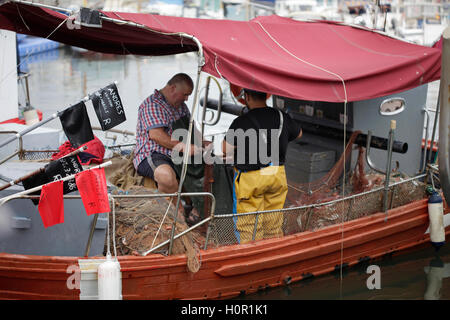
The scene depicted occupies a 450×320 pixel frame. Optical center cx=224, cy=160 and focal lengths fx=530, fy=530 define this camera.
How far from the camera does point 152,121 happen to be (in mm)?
5785

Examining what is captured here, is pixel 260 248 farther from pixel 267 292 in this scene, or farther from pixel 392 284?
pixel 392 284

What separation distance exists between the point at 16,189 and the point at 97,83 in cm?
1813

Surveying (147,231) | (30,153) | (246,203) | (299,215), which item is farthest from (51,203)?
(30,153)

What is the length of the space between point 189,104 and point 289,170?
32.0ft

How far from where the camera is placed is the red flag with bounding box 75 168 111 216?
426 centimetres

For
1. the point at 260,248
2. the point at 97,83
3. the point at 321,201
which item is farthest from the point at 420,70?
the point at 97,83

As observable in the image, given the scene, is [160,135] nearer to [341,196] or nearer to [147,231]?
[147,231]

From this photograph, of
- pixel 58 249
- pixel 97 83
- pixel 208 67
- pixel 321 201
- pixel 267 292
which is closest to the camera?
pixel 208 67

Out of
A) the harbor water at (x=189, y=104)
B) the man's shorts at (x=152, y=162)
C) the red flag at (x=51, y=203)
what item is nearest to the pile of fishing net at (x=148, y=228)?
the man's shorts at (x=152, y=162)

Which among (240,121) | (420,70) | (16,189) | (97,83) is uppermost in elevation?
(420,70)

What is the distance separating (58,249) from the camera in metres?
5.05

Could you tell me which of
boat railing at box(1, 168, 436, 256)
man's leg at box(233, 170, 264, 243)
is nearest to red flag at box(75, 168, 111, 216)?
boat railing at box(1, 168, 436, 256)

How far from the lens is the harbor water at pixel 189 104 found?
622 centimetres

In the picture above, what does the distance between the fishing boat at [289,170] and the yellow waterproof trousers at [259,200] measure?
111 mm
